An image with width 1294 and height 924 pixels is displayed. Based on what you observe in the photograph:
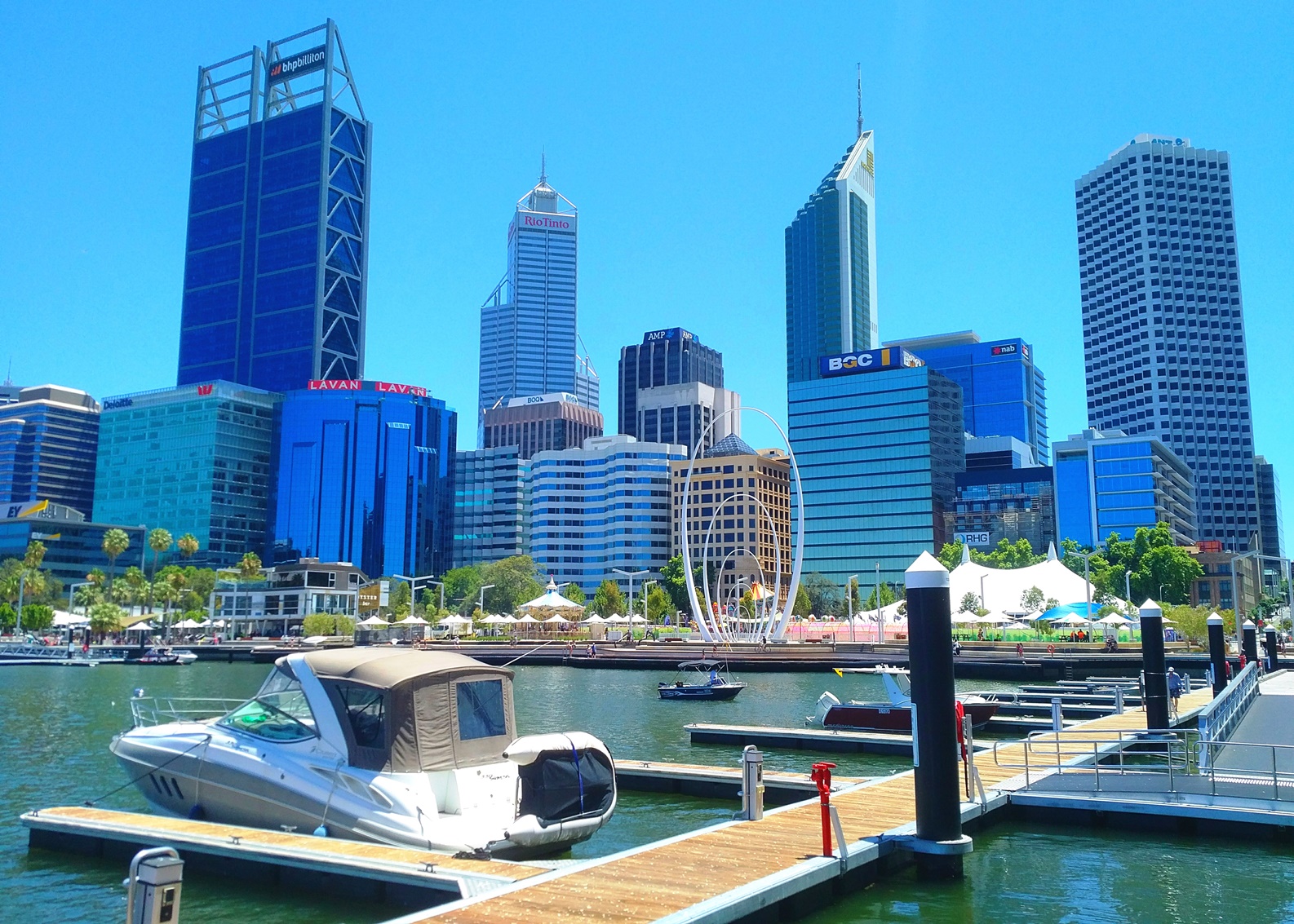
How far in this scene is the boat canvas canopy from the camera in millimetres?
18703

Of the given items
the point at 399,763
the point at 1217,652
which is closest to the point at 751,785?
the point at 399,763

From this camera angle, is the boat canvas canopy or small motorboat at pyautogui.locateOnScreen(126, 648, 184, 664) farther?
small motorboat at pyautogui.locateOnScreen(126, 648, 184, 664)

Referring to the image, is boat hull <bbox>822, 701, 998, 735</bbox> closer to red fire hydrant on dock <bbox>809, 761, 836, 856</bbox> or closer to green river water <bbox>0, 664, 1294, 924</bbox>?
green river water <bbox>0, 664, 1294, 924</bbox>

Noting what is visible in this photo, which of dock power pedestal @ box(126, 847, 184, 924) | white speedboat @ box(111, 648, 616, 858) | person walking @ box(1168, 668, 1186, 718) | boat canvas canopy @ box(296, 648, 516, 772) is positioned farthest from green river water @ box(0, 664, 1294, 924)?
person walking @ box(1168, 668, 1186, 718)

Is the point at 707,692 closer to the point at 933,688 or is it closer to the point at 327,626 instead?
the point at 933,688

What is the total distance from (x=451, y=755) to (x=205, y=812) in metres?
5.65

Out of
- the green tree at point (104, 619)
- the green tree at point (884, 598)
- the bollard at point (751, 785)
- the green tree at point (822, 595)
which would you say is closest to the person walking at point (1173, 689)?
the bollard at point (751, 785)

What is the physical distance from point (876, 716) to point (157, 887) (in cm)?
3158

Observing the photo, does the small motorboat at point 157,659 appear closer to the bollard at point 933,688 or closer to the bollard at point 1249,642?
the bollard at point 1249,642

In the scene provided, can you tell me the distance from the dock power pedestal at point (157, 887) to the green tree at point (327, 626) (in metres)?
143

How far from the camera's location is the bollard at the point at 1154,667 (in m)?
28.1

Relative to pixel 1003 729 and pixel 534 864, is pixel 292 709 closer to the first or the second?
pixel 534 864

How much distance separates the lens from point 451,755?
19.1 m

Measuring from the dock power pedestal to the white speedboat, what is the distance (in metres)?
8.33
